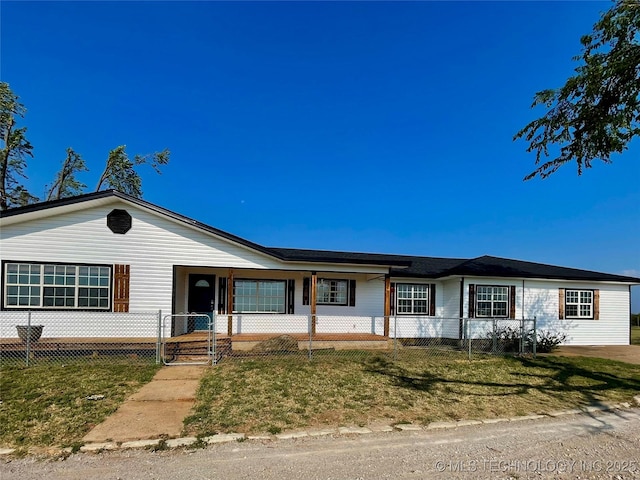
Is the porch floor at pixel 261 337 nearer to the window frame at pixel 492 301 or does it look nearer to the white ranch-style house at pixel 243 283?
the white ranch-style house at pixel 243 283

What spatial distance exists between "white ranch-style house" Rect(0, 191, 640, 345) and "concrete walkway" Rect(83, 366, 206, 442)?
422 cm

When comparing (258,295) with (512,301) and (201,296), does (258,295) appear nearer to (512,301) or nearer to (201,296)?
(201,296)

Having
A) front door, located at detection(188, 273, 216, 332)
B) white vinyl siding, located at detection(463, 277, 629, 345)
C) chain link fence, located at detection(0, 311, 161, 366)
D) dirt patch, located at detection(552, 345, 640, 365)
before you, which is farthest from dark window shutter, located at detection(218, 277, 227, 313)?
dirt patch, located at detection(552, 345, 640, 365)

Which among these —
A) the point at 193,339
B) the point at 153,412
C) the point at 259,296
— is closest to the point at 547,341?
the point at 259,296

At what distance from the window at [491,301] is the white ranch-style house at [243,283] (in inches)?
1.5

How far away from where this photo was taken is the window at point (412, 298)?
1499 cm

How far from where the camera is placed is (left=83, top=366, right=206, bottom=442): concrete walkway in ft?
16.4

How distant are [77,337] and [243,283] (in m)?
5.21

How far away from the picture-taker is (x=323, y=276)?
14484 mm

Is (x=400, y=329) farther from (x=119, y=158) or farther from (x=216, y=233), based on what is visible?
(x=119, y=158)

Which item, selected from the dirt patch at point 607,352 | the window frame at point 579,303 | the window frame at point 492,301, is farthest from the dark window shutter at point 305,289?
the window frame at point 579,303

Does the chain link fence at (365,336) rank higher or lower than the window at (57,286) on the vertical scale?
lower

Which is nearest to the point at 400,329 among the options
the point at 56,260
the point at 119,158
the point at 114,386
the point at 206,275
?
the point at 206,275

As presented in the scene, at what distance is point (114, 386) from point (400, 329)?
33.6 ft
